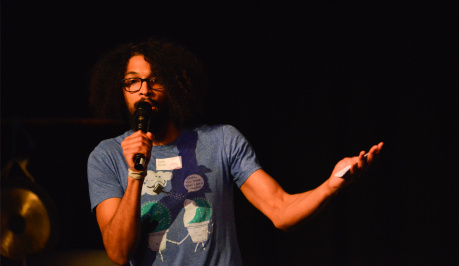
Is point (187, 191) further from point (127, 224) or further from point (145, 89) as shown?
point (145, 89)

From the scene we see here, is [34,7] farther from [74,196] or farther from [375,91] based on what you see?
[375,91]

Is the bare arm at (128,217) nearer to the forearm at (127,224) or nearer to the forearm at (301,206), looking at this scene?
the forearm at (127,224)

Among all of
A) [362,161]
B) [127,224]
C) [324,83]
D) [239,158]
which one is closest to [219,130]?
[239,158]

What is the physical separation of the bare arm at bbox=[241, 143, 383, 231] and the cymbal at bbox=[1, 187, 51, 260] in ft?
4.51

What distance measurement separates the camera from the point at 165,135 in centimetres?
152

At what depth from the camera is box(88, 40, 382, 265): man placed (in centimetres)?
123

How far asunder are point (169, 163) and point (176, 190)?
0.36 feet

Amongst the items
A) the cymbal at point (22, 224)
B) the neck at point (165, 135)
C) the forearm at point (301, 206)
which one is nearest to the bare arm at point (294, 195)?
the forearm at point (301, 206)

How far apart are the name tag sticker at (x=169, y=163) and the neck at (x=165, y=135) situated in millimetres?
95

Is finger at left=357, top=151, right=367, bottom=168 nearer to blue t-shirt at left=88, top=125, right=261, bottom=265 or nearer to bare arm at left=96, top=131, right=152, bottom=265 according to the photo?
blue t-shirt at left=88, top=125, right=261, bottom=265

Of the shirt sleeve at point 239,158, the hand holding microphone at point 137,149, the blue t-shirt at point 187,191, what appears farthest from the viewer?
the shirt sleeve at point 239,158

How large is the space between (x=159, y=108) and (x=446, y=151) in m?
2.26

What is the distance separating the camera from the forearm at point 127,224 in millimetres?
1228

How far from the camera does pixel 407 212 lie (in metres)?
2.81
